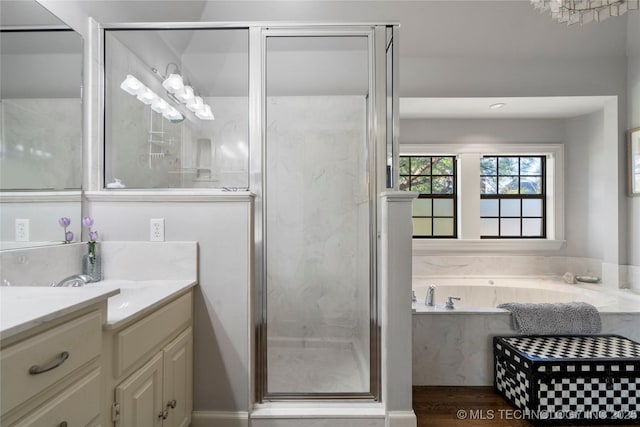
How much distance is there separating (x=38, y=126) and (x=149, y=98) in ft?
2.23

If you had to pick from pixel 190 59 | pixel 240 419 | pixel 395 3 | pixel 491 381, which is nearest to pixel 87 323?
pixel 240 419

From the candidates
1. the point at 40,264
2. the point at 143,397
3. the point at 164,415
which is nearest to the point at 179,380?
the point at 164,415

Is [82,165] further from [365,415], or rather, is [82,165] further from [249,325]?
[365,415]

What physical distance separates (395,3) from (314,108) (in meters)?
1.39

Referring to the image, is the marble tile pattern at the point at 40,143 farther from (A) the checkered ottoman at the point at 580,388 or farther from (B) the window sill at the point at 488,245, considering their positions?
(B) the window sill at the point at 488,245

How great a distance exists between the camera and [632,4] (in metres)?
1.48

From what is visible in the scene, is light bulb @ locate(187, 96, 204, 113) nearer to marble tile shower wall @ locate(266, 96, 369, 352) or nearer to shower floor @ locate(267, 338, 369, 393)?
marble tile shower wall @ locate(266, 96, 369, 352)

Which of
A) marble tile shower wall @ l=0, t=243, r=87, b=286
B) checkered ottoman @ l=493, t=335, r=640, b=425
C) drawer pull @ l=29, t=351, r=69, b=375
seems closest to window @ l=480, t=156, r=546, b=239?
checkered ottoman @ l=493, t=335, r=640, b=425

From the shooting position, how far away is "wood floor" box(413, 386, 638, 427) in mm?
1908

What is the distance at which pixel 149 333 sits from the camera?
1.29 metres

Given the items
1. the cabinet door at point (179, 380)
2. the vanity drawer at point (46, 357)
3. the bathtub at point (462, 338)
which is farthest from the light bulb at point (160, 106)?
the bathtub at point (462, 338)

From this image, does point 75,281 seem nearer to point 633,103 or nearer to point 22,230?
point 22,230

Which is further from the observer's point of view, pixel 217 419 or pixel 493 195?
pixel 493 195

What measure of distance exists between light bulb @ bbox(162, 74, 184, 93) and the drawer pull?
1.65 metres
